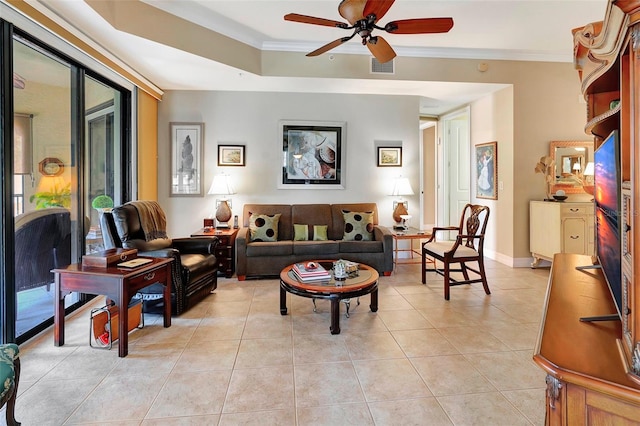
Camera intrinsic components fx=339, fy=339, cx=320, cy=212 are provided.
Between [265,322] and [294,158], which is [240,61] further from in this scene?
[265,322]

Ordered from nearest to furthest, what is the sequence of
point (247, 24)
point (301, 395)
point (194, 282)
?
point (301, 395), point (194, 282), point (247, 24)

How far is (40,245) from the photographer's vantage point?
2898 mm

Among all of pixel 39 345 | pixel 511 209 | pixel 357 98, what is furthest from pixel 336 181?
pixel 39 345

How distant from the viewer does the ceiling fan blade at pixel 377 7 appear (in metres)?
2.32

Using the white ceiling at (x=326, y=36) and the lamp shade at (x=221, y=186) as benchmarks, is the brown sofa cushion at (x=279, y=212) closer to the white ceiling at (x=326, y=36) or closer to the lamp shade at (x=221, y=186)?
the lamp shade at (x=221, y=186)

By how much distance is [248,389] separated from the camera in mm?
2055

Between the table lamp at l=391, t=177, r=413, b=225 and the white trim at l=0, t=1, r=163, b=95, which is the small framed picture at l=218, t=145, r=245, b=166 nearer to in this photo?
the white trim at l=0, t=1, r=163, b=95

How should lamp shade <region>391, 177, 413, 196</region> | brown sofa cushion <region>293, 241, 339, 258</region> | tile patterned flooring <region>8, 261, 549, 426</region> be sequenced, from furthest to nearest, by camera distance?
lamp shade <region>391, 177, 413, 196</region>, brown sofa cushion <region>293, 241, 339, 258</region>, tile patterned flooring <region>8, 261, 549, 426</region>

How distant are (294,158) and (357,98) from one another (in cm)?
139

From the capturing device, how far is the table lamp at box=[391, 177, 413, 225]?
5301mm

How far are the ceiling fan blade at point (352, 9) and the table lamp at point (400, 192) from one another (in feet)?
10.1

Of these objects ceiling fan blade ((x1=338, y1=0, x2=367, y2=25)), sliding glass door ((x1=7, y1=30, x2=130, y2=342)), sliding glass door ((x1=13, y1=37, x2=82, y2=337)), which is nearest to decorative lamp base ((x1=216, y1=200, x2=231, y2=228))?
sliding glass door ((x1=7, y1=30, x2=130, y2=342))

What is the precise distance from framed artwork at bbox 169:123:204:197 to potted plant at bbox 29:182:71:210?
201 cm

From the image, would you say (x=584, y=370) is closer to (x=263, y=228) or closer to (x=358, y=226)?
(x=358, y=226)
